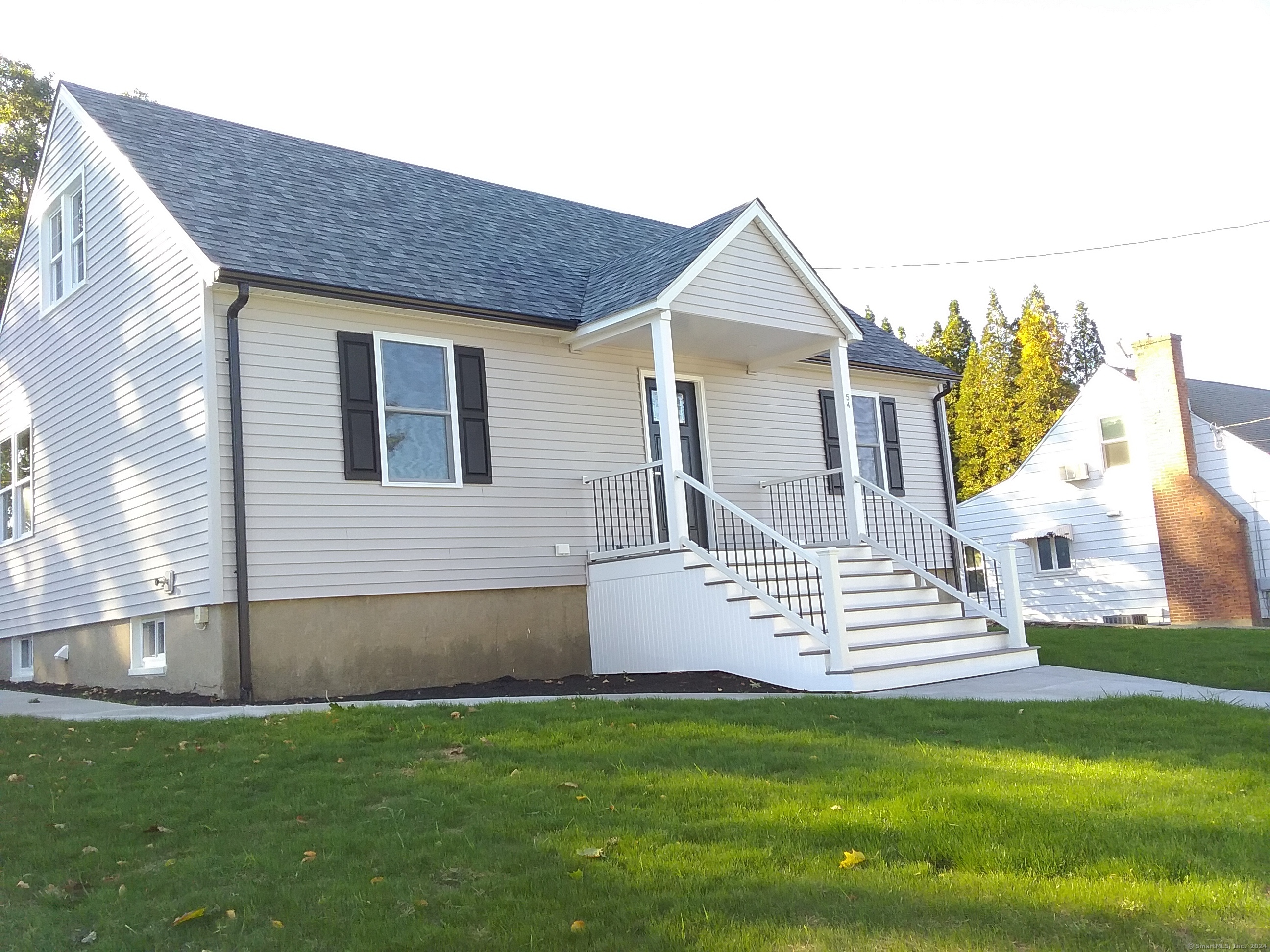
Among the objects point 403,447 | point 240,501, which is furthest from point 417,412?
point 240,501

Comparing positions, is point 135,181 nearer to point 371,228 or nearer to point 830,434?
point 371,228

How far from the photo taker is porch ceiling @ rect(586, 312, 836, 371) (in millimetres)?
11703

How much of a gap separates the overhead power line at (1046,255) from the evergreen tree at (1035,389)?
5.94 metres

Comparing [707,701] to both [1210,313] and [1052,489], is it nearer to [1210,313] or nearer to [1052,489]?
[1052,489]

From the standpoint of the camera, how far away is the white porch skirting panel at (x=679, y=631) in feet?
31.6

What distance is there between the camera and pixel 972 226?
84.6ft

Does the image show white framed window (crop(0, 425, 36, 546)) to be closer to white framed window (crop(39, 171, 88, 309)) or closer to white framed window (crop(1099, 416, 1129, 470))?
white framed window (crop(39, 171, 88, 309))

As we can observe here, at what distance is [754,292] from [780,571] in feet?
10.00

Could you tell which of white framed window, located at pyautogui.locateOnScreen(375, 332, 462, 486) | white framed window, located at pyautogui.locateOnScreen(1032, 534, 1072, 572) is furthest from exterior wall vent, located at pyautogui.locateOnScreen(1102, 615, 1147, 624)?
white framed window, located at pyautogui.locateOnScreen(375, 332, 462, 486)

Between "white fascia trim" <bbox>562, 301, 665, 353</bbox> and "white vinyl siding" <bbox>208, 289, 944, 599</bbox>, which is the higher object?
"white fascia trim" <bbox>562, 301, 665, 353</bbox>

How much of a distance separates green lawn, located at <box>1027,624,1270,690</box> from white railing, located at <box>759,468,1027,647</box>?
3.15 ft

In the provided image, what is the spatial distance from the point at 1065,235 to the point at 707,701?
58.1 feet

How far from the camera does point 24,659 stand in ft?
46.9

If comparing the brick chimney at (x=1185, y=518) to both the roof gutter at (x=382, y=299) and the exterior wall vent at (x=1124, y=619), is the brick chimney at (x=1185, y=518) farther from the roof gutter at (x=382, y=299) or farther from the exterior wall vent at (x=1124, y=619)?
the roof gutter at (x=382, y=299)
